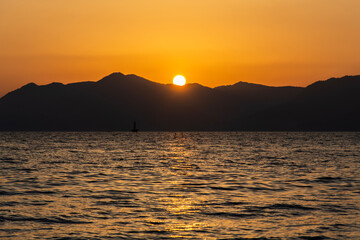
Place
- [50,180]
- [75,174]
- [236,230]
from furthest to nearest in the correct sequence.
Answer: [75,174] < [50,180] < [236,230]

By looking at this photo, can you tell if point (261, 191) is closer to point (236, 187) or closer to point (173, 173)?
point (236, 187)

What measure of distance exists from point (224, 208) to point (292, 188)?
33.8ft

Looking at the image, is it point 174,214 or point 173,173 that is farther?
point 173,173

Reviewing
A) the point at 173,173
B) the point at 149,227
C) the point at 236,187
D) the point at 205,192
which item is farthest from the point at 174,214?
the point at 173,173

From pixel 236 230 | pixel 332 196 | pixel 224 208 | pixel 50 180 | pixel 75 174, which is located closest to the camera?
pixel 236 230

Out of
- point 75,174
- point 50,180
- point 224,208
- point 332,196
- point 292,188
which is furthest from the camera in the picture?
point 75,174

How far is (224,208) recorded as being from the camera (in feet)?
90.5

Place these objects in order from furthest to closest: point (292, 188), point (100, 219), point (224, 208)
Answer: point (292, 188) → point (224, 208) → point (100, 219)

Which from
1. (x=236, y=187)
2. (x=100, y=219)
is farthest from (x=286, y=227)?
(x=236, y=187)

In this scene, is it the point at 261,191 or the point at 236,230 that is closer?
the point at 236,230

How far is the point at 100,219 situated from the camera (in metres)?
24.5

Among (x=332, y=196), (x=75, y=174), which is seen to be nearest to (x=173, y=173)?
(x=75, y=174)

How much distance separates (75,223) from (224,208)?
812 cm

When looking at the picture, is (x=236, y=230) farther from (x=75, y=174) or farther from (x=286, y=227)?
(x=75, y=174)
